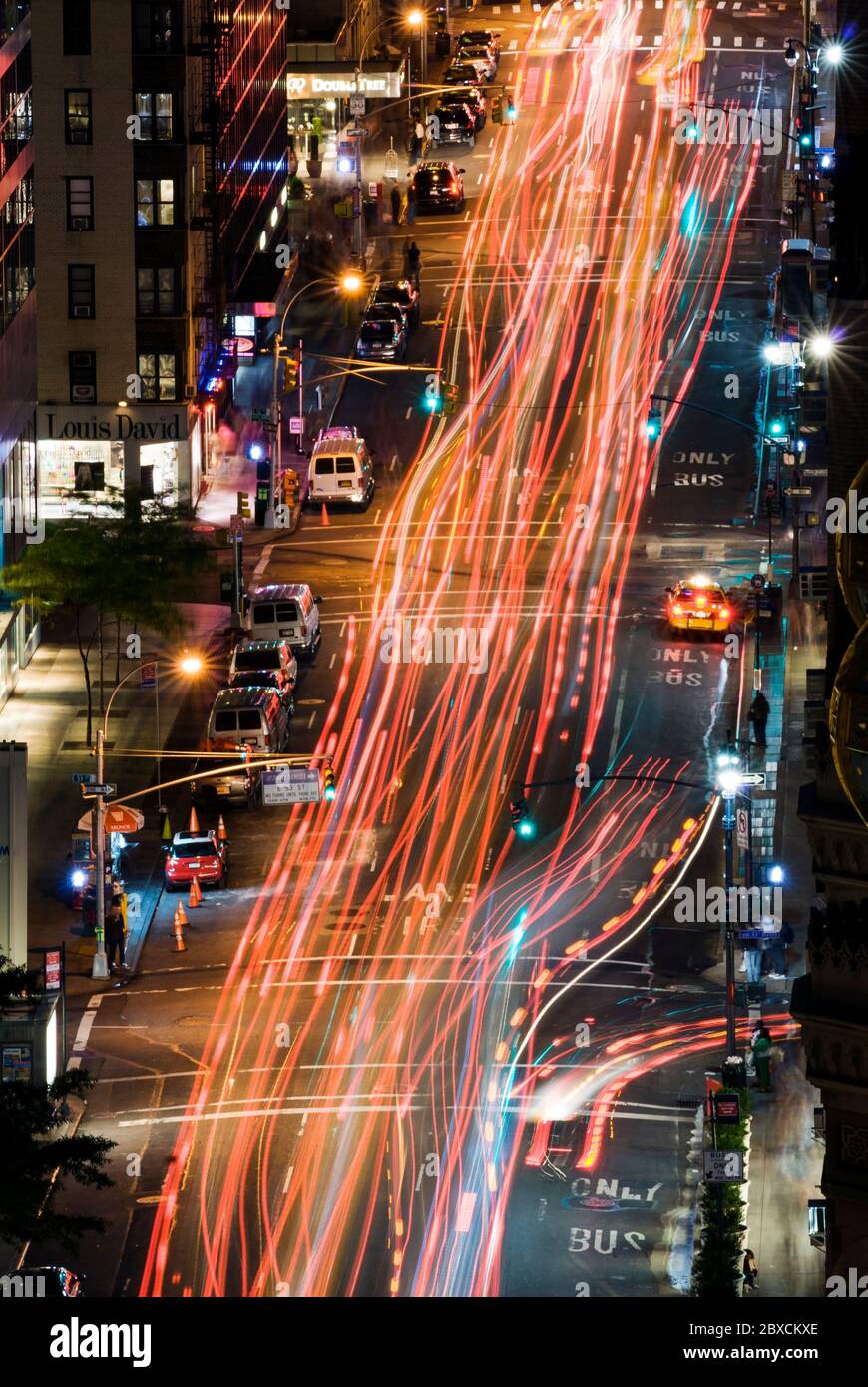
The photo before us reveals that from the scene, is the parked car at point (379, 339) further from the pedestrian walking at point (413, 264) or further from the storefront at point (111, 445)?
the storefront at point (111, 445)

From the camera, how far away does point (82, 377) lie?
313ft

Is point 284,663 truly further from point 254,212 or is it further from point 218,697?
point 254,212

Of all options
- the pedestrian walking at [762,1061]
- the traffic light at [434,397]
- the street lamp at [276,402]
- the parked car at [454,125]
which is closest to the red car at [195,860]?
the pedestrian walking at [762,1061]

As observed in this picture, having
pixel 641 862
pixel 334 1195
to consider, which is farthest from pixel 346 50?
pixel 334 1195

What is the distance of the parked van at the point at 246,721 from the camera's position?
7444cm

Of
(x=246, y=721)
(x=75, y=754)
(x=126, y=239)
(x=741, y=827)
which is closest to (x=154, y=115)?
(x=126, y=239)

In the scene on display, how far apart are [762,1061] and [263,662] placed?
26496 mm

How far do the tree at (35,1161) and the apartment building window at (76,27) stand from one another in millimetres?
53951

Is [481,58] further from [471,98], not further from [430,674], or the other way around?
[430,674]

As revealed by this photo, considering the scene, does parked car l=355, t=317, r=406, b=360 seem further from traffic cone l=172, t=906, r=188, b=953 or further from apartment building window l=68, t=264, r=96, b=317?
traffic cone l=172, t=906, r=188, b=953

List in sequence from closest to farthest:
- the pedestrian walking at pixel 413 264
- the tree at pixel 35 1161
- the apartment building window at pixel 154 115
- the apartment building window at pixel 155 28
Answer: the tree at pixel 35 1161
the apartment building window at pixel 155 28
the apartment building window at pixel 154 115
the pedestrian walking at pixel 413 264

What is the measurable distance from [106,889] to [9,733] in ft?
43.6

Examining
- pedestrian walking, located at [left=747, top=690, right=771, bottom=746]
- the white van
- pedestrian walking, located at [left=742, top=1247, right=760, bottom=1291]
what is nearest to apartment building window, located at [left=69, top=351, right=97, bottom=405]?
the white van

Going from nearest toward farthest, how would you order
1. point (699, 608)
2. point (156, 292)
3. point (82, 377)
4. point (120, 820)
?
point (120, 820) < point (699, 608) < point (156, 292) < point (82, 377)
